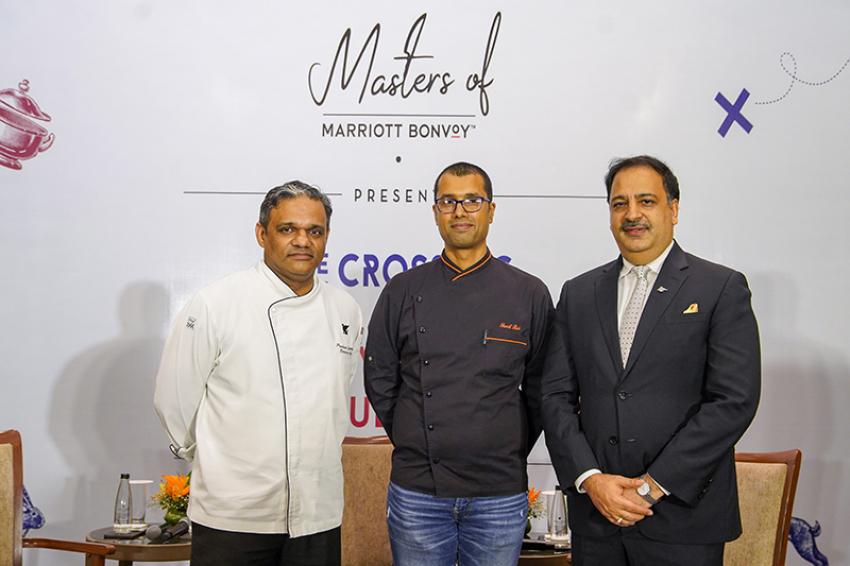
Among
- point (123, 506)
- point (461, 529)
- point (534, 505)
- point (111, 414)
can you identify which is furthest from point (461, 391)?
point (111, 414)

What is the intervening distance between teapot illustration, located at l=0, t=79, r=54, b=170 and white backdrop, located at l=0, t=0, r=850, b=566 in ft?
0.05

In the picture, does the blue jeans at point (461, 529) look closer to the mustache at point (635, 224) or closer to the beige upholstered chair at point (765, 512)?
the mustache at point (635, 224)

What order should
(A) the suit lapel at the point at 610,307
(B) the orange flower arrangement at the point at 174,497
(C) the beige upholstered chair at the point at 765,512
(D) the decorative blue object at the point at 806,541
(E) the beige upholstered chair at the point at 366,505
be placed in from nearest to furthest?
(A) the suit lapel at the point at 610,307 < (C) the beige upholstered chair at the point at 765,512 < (B) the orange flower arrangement at the point at 174,497 < (E) the beige upholstered chair at the point at 366,505 < (D) the decorative blue object at the point at 806,541

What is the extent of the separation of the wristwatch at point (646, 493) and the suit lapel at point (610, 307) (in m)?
0.28

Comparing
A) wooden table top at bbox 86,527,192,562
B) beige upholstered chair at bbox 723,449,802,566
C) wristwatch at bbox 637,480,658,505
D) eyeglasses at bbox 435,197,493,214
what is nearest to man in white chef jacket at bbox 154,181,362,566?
eyeglasses at bbox 435,197,493,214

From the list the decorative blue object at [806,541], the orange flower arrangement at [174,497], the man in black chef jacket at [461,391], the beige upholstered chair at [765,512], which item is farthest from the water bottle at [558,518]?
the orange flower arrangement at [174,497]

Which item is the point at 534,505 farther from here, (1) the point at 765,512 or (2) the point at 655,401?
(2) the point at 655,401

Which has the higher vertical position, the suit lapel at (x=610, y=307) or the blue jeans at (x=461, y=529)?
the suit lapel at (x=610, y=307)

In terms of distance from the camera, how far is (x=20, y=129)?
3.92 metres

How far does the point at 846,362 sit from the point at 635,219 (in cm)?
186

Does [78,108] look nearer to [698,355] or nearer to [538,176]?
[538,176]

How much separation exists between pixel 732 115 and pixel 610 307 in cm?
175

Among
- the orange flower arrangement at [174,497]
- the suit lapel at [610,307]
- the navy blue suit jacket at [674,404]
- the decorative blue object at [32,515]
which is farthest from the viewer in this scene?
the decorative blue object at [32,515]

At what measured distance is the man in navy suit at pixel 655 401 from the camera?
225cm
